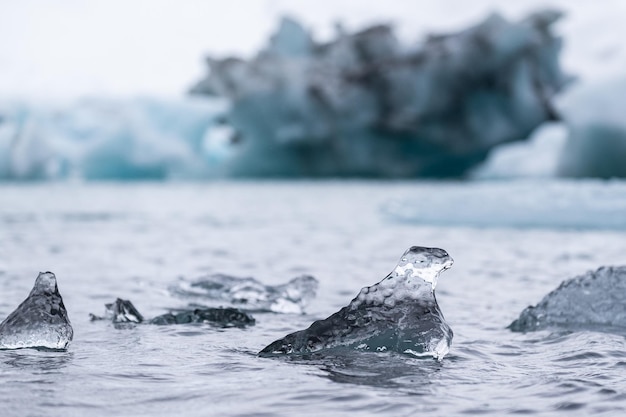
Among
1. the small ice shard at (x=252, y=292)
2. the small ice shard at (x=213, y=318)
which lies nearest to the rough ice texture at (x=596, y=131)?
the small ice shard at (x=252, y=292)

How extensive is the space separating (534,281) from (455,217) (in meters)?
5.14

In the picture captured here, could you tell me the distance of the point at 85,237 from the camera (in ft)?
31.6

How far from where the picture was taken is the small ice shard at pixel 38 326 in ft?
11.3

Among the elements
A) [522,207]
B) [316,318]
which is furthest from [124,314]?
[522,207]

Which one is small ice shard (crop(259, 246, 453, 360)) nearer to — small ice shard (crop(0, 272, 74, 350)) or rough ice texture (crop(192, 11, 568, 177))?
small ice shard (crop(0, 272, 74, 350))

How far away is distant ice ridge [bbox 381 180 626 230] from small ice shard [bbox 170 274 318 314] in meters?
5.58

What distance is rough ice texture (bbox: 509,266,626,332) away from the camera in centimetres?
409

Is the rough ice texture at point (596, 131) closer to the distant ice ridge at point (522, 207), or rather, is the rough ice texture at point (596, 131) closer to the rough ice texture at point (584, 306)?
the distant ice ridge at point (522, 207)

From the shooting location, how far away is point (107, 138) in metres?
26.5

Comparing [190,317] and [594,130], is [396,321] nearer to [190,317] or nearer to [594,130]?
[190,317]

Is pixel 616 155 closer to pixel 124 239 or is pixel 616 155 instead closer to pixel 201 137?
pixel 124 239

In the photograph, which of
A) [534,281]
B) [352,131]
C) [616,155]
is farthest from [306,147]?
[534,281]

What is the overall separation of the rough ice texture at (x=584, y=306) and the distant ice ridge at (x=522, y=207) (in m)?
5.45

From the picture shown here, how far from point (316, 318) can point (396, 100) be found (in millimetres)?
21791
